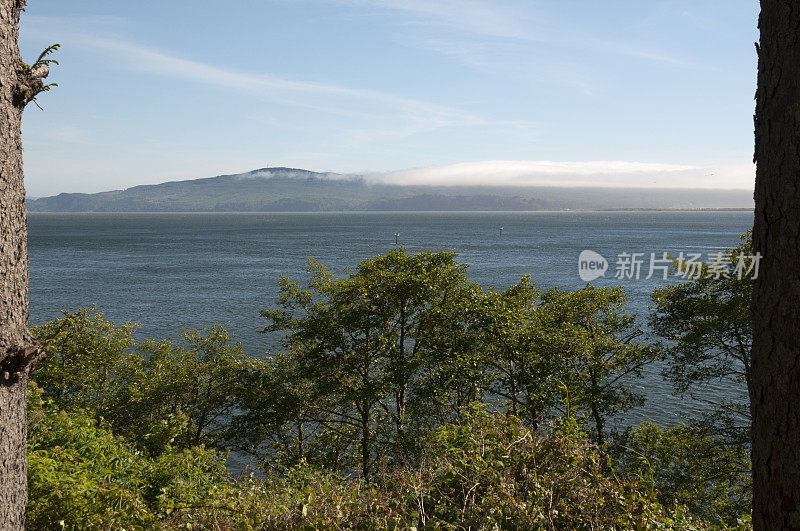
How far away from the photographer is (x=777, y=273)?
2.92 metres

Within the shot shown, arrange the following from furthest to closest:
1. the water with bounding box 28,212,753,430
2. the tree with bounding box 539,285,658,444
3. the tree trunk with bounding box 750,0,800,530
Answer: the water with bounding box 28,212,753,430 < the tree with bounding box 539,285,658,444 < the tree trunk with bounding box 750,0,800,530

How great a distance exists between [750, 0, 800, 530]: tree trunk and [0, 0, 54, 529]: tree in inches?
205

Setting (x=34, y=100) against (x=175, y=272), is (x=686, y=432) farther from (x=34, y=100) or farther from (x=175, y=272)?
(x=175, y=272)

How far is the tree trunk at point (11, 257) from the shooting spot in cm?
420

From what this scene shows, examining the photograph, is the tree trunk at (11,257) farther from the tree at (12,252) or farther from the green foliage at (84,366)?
the green foliage at (84,366)

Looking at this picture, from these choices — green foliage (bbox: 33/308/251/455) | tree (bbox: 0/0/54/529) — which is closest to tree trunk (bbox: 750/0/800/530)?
tree (bbox: 0/0/54/529)

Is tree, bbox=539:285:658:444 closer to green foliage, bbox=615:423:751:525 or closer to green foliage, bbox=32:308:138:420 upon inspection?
green foliage, bbox=615:423:751:525

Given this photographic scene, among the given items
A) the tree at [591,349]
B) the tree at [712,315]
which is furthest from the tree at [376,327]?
the tree at [712,315]

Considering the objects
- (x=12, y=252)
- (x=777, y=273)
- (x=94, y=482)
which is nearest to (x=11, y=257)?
(x=12, y=252)

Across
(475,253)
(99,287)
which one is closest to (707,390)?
(99,287)

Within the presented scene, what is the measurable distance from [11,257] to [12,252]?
4 cm

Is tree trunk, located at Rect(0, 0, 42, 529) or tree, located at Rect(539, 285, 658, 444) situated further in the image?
tree, located at Rect(539, 285, 658, 444)

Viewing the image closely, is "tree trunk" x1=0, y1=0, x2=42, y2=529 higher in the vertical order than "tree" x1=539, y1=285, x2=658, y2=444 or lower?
higher

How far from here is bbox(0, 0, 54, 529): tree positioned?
4203 millimetres
